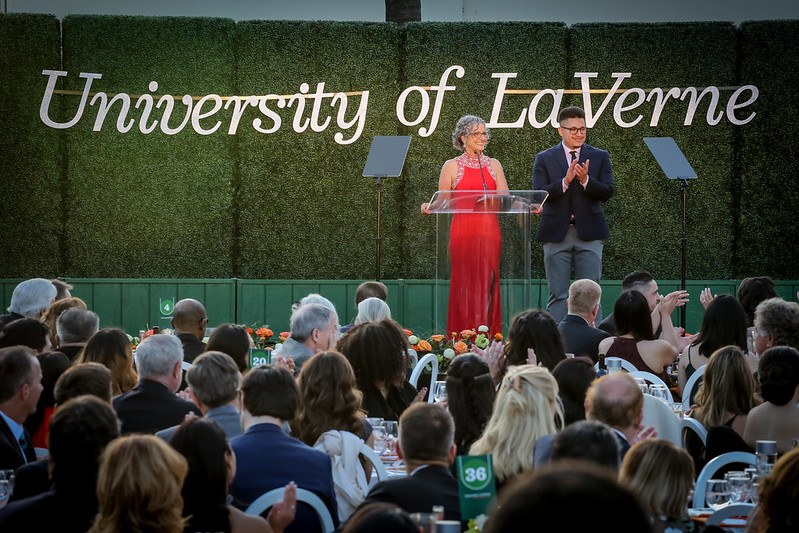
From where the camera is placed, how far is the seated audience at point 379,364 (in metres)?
5.99

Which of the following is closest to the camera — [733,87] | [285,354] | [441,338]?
[285,354]

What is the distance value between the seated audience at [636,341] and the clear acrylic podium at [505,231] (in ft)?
5.78

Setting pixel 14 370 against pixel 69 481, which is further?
pixel 14 370

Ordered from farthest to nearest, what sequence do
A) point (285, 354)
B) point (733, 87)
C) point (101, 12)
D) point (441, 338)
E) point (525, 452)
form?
point (101, 12) → point (733, 87) → point (441, 338) → point (285, 354) → point (525, 452)

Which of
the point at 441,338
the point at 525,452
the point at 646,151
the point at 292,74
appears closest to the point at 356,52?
the point at 292,74

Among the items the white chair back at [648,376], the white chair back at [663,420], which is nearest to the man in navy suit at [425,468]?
the white chair back at [663,420]

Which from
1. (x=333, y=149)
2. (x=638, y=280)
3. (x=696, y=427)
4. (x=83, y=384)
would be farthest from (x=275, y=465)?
(x=333, y=149)

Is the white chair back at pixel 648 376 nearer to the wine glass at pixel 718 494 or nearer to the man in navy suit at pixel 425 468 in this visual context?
the wine glass at pixel 718 494

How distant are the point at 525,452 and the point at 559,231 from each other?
21.2ft

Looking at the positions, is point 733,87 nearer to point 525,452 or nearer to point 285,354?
point 285,354

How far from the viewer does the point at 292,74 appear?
12492mm

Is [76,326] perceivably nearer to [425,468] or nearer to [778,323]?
[425,468]

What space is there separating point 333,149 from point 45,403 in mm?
7227

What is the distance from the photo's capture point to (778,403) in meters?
5.17
